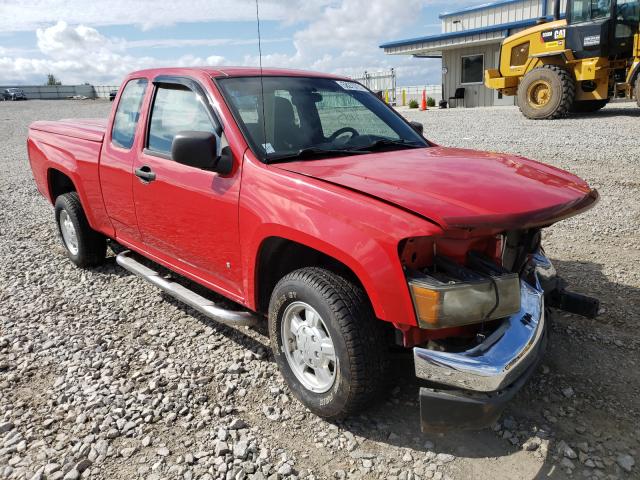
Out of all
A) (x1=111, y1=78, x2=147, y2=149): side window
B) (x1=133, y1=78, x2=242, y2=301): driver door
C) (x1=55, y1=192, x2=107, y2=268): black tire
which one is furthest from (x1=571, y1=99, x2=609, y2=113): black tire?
(x1=133, y1=78, x2=242, y2=301): driver door

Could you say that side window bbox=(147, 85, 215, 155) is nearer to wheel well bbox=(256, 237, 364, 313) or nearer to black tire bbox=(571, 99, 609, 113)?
wheel well bbox=(256, 237, 364, 313)

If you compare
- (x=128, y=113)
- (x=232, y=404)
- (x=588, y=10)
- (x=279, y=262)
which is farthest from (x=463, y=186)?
(x=588, y=10)

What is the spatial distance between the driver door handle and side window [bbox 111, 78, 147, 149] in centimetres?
40

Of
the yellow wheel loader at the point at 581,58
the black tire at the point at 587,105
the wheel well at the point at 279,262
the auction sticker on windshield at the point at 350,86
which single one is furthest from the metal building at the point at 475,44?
the wheel well at the point at 279,262

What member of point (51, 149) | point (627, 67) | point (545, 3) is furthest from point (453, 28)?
point (51, 149)

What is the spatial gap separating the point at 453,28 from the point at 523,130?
1935 centimetres

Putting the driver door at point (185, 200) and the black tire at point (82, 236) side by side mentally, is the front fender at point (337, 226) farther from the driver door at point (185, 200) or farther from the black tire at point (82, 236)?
the black tire at point (82, 236)

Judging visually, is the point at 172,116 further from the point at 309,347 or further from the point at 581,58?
the point at 581,58

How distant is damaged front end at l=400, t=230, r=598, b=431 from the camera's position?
7.29ft

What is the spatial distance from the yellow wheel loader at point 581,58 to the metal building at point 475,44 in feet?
32.3

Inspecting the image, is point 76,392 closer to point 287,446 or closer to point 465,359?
point 287,446

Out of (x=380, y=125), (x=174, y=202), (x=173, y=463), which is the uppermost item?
(x=380, y=125)

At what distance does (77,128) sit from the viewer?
520 cm

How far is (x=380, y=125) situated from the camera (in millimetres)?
3859
